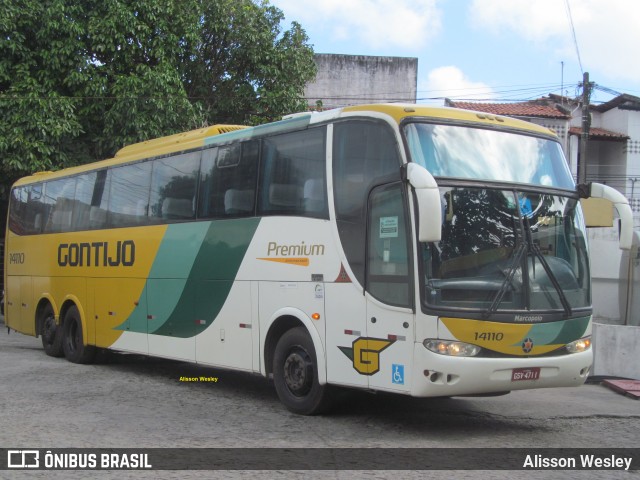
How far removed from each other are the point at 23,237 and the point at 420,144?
10.6 m

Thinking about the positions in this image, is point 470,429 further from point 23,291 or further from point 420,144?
point 23,291

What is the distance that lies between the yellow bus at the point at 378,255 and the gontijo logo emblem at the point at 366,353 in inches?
0.6

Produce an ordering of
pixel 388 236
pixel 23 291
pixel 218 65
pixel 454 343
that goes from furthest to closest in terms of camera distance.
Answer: pixel 218 65, pixel 23 291, pixel 388 236, pixel 454 343

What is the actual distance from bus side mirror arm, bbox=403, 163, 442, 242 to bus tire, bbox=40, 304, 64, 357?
9.33 meters

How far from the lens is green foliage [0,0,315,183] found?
17.8 meters

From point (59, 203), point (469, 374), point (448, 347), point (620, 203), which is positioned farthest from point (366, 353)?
point (59, 203)

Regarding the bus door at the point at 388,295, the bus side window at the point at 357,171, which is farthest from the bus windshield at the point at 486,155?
the bus door at the point at 388,295

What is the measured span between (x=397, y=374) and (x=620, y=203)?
10.2 feet

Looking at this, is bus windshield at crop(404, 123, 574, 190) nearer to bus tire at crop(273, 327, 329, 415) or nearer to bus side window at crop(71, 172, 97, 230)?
bus tire at crop(273, 327, 329, 415)

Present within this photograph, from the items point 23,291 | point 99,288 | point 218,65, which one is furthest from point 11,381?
point 218,65

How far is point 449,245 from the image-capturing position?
7.14m

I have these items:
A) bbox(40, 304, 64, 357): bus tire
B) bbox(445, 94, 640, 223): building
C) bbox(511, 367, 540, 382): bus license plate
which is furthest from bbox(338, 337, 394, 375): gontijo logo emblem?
bbox(445, 94, 640, 223): building

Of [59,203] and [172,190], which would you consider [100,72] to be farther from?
[172,190]

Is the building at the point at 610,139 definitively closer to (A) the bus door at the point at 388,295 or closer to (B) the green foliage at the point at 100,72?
(B) the green foliage at the point at 100,72
